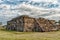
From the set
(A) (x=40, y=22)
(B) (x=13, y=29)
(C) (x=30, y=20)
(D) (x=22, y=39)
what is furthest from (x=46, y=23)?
(D) (x=22, y=39)

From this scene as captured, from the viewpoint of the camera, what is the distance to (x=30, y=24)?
22.7 meters

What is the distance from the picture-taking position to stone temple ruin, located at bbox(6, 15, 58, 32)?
22.0 metres

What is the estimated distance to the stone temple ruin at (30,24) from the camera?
22.0 metres

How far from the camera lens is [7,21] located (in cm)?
2164

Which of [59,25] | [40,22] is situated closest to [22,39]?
[40,22]

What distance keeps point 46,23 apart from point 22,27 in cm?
342

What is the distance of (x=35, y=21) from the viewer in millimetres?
22406

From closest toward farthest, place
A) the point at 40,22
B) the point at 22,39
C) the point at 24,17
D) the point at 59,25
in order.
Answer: the point at 22,39 → the point at 24,17 → the point at 40,22 → the point at 59,25

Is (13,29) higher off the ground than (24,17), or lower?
lower

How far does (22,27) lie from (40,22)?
2.58 meters

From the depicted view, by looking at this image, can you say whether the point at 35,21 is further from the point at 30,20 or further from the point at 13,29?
the point at 13,29

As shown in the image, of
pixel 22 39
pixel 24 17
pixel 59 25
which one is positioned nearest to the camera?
pixel 22 39

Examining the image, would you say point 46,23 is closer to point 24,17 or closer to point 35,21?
point 35,21

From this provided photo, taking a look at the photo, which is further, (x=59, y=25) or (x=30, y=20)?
(x=59, y=25)
